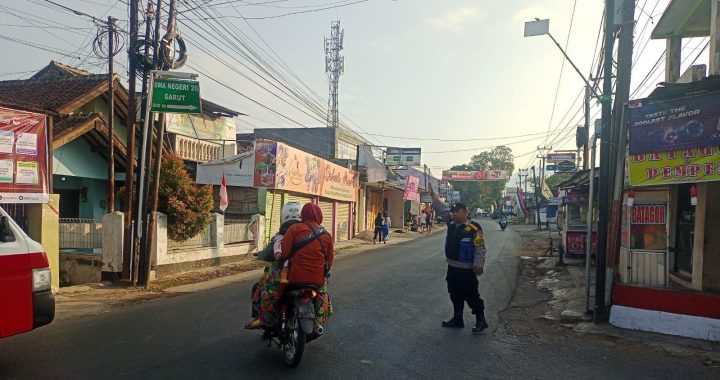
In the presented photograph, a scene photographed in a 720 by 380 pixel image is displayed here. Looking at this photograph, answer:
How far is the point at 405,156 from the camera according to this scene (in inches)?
2110

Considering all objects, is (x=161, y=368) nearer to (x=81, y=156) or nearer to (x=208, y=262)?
(x=208, y=262)

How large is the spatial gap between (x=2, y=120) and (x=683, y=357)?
417 inches

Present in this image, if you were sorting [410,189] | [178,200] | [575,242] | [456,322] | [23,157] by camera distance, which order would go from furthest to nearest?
1. [410,189]
2. [575,242]
3. [178,200]
4. [23,157]
5. [456,322]

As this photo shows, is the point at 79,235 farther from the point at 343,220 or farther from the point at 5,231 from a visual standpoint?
the point at 343,220

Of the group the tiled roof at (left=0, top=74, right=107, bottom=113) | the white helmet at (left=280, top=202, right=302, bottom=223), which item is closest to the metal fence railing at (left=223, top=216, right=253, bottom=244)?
the tiled roof at (left=0, top=74, right=107, bottom=113)

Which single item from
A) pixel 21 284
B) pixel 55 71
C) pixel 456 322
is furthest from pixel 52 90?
pixel 456 322

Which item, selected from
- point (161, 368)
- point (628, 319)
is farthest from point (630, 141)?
point (161, 368)

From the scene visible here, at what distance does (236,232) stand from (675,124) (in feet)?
43.0

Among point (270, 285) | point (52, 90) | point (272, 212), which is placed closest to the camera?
point (270, 285)

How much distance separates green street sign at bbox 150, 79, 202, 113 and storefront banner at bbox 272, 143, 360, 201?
8.32 m

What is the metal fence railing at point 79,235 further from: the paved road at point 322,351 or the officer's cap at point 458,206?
the officer's cap at point 458,206

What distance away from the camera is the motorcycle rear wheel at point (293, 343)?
5230 mm

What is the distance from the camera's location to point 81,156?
53.6ft

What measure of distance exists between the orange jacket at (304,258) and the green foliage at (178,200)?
8705 millimetres
